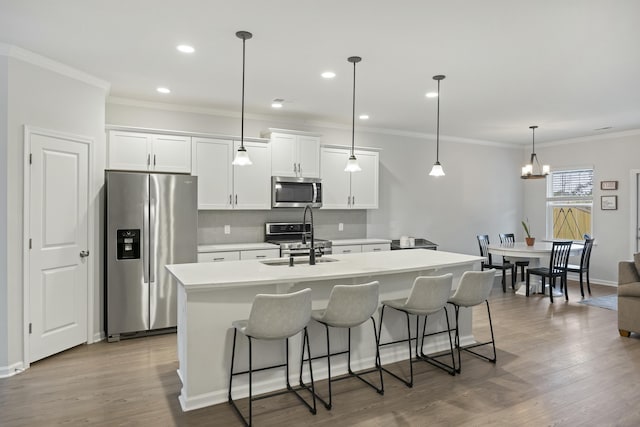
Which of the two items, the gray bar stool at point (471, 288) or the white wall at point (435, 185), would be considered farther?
the white wall at point (435, 185)

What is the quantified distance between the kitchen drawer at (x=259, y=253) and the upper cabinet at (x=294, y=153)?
1.03 meters

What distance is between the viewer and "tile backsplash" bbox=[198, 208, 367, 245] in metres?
5.45

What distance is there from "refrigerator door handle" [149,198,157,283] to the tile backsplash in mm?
957

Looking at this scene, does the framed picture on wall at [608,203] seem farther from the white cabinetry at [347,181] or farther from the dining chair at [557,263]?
the white cabinetry at [347,181]

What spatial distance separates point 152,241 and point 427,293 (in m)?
2.90

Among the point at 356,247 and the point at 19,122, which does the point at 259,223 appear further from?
the point at 19,122

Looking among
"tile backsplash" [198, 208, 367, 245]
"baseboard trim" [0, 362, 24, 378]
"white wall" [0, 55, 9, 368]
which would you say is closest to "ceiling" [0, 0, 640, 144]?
"white wall" [0, 55, 9, 368]

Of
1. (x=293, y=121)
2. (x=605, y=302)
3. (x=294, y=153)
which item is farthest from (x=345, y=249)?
(x=605, y=302)

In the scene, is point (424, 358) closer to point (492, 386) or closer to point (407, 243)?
point (492, 386)

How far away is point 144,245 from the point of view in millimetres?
4391

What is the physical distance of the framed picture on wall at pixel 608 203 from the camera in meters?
7.12

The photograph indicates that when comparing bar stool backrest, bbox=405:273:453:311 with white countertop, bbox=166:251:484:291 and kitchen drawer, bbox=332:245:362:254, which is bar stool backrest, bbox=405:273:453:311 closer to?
white countertop, bbox=166:251:484:291

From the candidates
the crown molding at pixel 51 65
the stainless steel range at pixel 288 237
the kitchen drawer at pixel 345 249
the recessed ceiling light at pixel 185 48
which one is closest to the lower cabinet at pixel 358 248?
the kitchen drawer at pixel 345 249

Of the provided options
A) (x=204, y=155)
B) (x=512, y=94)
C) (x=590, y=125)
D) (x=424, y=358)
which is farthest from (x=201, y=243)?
(x=590, y=125)
